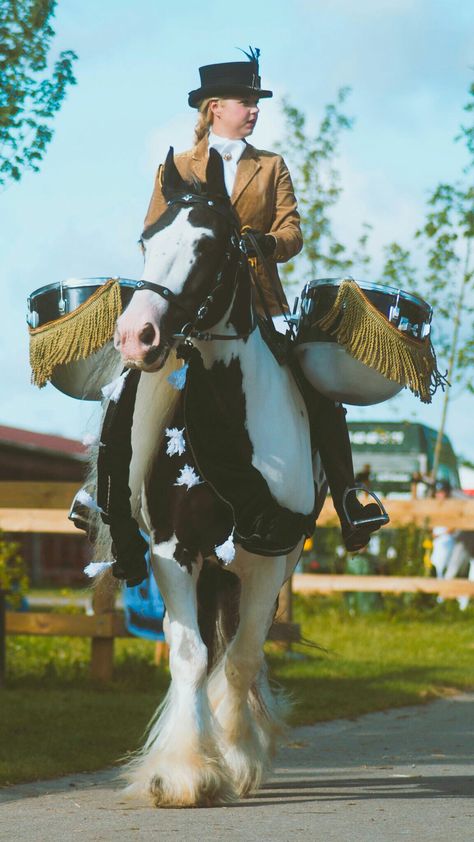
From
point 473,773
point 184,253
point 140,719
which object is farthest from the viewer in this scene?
point 140,719

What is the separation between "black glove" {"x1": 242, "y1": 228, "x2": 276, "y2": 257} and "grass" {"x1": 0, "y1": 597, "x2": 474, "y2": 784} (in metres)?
2.47

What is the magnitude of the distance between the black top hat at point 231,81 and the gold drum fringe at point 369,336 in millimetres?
969

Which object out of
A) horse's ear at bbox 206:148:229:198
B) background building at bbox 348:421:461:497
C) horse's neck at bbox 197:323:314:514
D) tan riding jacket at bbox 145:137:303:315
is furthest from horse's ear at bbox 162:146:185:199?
background building at bbox 348:421:461:497

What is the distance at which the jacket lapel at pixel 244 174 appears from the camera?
618cm

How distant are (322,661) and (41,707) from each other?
3.95m

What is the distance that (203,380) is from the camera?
5672 mm

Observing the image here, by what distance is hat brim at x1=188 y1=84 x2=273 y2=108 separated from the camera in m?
6.10

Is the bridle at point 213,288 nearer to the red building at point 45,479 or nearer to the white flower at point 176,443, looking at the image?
the white flower at point 176,443

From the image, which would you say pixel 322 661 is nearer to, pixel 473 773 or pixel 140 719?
pixel 140 719

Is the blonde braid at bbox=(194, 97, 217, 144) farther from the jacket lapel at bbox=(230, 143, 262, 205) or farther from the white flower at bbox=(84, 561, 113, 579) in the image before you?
the white flower at bbox=(84, 561, 113, 579)

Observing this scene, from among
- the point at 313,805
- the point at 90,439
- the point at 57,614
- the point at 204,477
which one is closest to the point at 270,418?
the point at 204,477

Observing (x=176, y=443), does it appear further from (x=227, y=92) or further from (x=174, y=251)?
(x=227, y=92)

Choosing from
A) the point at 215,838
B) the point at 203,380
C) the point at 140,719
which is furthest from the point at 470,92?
the point at 215,838

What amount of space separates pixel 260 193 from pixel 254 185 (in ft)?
0.15
